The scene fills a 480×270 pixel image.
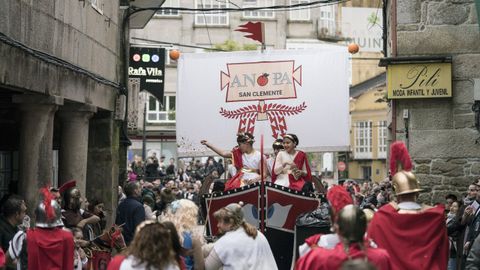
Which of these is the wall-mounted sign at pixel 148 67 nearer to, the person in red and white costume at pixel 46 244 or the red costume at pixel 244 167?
the red costume at pixel 244 167

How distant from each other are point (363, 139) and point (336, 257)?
68315 mm

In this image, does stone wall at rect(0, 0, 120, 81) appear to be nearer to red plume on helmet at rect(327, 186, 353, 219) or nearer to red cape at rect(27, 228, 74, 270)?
red cape at rect(27, 228, 74, 270)

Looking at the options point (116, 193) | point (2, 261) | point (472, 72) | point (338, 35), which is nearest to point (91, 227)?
point (2, 261)

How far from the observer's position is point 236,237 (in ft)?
27.9

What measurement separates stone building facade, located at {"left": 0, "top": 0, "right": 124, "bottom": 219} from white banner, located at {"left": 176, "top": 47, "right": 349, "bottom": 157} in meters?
1.99

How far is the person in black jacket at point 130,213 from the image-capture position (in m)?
13.5

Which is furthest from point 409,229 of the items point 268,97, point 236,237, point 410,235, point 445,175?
point 445,175

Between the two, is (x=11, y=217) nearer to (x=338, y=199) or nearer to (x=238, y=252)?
(x=238, y=252)

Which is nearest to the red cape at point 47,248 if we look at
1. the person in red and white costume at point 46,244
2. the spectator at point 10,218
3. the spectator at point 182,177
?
the person in red and white costume at point 46,244

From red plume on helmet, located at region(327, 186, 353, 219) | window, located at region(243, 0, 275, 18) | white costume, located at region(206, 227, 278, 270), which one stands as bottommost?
white costume, located at region(206, 227, 278, 270)

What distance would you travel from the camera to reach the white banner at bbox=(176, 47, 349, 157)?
17.4 meters

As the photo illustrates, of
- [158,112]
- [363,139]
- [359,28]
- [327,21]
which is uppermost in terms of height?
[359,28]

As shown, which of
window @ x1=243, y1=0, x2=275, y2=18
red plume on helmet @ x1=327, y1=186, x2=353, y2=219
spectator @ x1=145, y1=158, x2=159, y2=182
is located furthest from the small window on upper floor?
window @ x1=243, y1=0, x2=275, y2=18

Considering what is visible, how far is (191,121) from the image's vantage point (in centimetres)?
1805
